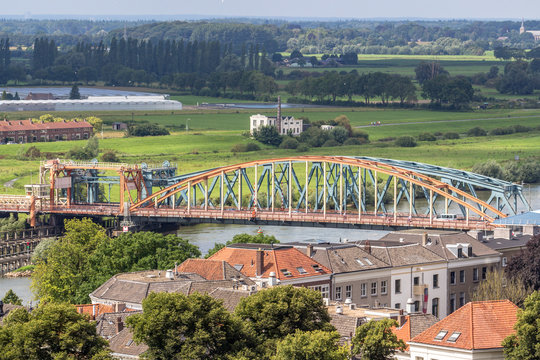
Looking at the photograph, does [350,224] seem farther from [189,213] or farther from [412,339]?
[412,339]

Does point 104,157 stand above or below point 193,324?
below

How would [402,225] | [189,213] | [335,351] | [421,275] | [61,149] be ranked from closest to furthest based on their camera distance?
1. [335,351]
2. [421,275]
3. [402,225]
4. [189,213]
5. [61,149]

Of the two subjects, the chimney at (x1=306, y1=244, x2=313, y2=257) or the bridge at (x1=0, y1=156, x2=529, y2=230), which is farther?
the bridge at (x1=0, y1=156, x2=529, y2=230)

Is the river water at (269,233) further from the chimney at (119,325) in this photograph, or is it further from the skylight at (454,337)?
the skylight at (454,337)

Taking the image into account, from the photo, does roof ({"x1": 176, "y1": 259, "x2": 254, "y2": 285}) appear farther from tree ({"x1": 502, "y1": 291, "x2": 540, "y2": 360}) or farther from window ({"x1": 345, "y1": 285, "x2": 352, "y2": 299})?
tree ({"x1": 502, "y1": 291, "x2": 540, "y2": 360})

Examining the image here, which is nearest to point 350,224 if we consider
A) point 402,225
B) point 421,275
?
point 402,225

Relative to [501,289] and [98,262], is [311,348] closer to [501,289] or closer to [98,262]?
[501,289]

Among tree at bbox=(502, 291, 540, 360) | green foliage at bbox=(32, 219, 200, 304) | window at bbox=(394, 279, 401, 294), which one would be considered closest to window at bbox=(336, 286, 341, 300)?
window at bbox=(394, 279, 401, 294)

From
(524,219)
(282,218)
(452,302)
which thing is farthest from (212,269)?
(282,218)
